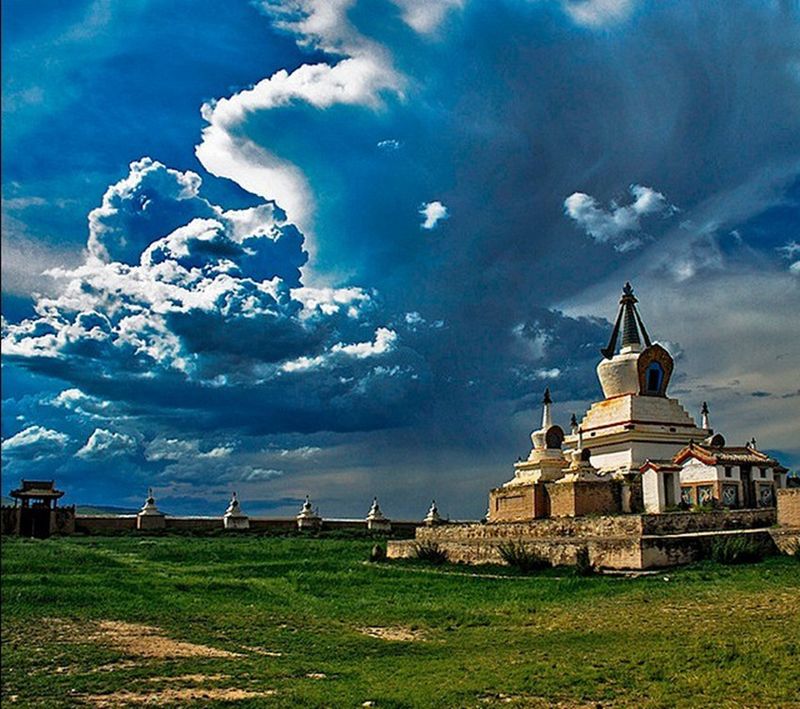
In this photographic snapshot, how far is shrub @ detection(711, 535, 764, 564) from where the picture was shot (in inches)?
874

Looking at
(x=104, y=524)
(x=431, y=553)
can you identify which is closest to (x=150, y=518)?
(x=104, y=524)

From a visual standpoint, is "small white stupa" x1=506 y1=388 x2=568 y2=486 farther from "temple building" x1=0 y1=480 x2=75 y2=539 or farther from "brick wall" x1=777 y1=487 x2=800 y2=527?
"temple building" x1=0 y1=480 x2=75 y2=539

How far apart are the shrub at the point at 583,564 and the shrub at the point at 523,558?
53.6 inches

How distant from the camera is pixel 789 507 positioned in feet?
81.6

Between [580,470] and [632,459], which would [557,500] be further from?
[632,459]

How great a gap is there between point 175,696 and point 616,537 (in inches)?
656

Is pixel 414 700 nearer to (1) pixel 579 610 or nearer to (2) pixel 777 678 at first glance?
(2) pixel 777 678

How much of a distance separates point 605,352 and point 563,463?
7444 mm

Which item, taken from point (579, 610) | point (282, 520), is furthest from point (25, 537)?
point (579, 610)

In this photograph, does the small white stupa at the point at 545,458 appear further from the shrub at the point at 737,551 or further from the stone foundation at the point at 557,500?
the shrub at the point at 737,551

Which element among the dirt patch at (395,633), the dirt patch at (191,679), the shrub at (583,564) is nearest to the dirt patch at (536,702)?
the dirt patch at (191,679)

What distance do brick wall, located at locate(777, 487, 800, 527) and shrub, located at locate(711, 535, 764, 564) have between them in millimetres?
2378

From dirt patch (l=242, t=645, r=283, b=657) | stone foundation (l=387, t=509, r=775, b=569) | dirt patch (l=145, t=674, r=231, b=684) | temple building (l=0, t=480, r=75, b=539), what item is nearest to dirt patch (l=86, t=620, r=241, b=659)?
dirt patch (l=242, t=645, r=283, b=657)

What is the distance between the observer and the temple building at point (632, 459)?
32312 millimetres
